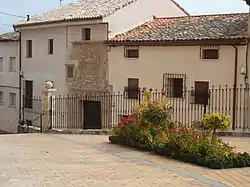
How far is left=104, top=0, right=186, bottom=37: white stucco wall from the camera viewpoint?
25953 millimetres

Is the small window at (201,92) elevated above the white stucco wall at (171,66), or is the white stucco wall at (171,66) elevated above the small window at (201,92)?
the white stucco wall at (171,66)

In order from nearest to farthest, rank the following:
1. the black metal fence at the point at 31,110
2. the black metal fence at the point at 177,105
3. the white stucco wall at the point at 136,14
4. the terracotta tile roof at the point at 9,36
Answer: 1. the black metal fence at the point at 177,105
2. the white stucco wall at the point at 136,14
3. the black metal fence at the point at 31,110
4. the terracotta tile roof at the point at 9,36

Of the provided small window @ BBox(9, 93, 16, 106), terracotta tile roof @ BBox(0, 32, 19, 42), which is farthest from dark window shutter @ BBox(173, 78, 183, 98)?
small window @ BBox(9, 93, 16, 106)

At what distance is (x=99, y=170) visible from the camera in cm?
1010

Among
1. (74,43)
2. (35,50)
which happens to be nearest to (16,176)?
(74,43)

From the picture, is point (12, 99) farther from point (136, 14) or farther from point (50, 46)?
point (136, 14)

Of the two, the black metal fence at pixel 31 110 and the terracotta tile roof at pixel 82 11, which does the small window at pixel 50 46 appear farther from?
the black metal fence at pixel 31 110

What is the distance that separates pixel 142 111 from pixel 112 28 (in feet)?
40.9

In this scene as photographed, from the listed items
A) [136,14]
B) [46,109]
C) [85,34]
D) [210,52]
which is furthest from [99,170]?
[136,14]

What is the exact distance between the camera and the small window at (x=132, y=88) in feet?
80.8

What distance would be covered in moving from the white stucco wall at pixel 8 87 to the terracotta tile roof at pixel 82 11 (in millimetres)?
2773

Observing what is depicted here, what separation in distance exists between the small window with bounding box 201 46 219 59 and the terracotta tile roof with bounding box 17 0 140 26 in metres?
6.17

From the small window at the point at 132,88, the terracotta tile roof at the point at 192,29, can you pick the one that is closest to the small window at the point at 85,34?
the terracotta tile roof at the point at 192,29

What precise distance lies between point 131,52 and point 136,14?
10.2 feet
